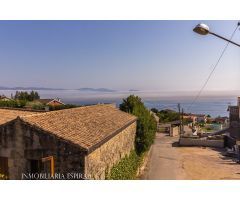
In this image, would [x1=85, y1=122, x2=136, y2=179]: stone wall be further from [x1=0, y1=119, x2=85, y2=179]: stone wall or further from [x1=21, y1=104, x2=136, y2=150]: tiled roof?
[x1=0, y1=119, x2=85, y2=179]: stone wall

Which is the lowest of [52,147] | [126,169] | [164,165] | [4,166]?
[164,165]

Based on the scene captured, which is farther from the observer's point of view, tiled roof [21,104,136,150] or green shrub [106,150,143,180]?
green shrub [106,150,143,180]

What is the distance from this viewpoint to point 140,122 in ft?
82.9

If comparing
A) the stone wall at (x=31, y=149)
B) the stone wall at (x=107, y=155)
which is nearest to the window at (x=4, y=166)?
the stone wall at (x=31, y=149)

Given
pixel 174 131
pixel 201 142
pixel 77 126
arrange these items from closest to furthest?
pixel 77 126 < pixel 201 142 < pixel 174 131

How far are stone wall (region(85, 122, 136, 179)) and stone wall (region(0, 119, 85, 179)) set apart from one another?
2.07 feet

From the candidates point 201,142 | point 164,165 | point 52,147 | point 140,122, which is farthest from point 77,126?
point 201,142

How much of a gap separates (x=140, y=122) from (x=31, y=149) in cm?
1349

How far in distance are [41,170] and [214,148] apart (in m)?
26.7

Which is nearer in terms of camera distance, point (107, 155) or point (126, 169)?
point (107, 155)

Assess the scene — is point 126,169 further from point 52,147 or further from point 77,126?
point 52,147

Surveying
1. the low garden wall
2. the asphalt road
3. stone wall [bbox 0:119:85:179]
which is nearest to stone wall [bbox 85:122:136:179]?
stone wall [bbox 0:119:85:179]

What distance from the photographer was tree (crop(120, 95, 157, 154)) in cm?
2450

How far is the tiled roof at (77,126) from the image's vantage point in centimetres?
1276
